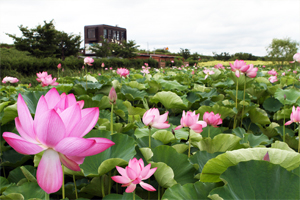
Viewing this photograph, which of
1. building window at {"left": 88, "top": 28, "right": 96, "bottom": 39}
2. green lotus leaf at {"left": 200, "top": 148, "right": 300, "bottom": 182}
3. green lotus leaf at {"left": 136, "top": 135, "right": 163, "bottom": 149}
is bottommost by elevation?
green lotus leaf at {"left": 136, "top": 135, "right": 163, "bottom": 149}

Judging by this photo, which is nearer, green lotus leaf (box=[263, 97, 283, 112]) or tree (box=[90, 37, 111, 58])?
green lotus leaf (box=[263, 97, 283, 112])

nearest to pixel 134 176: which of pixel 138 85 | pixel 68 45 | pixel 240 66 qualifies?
pixel 240 66

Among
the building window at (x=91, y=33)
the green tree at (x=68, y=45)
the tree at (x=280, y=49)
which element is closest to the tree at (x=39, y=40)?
the green tree at (x=68, y=45)

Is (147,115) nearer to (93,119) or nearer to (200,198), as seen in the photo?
(200,198)

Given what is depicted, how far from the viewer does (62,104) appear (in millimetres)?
411

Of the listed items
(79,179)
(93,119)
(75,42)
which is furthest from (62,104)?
(75,42)

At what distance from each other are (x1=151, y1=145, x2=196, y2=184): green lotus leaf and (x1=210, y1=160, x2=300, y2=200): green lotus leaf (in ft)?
0.71

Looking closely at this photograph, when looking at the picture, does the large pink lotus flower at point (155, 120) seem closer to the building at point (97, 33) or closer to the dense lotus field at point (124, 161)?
the dense lotus field at point (124, 161)

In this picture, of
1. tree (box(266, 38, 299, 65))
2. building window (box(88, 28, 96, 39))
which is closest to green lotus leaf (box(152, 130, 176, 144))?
tree (box(266, 38, 299, 65))

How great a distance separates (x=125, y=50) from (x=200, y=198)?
23.5 metres

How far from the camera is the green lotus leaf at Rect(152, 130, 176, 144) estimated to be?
0.94 meters

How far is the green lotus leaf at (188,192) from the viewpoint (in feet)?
1.86

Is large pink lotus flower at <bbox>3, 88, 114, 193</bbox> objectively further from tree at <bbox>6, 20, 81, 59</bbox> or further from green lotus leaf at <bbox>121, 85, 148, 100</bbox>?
tree at <bbox>6, 20, 81, 59</bbox>

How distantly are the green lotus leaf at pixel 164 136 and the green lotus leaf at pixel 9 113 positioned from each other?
684mm
